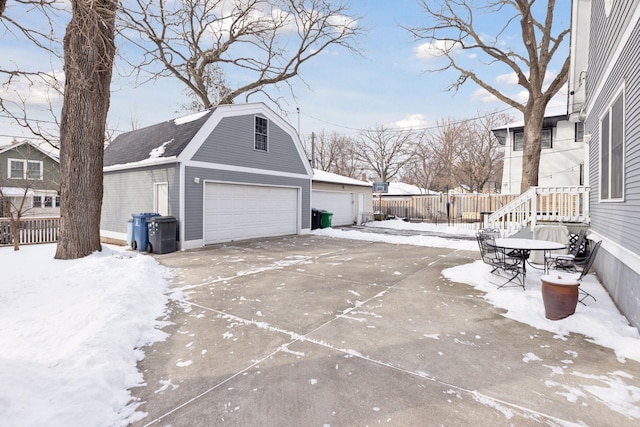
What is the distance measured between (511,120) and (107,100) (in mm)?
37369

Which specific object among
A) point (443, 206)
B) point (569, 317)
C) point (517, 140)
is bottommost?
point (569, 317)

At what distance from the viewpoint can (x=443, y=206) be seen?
21.1 m

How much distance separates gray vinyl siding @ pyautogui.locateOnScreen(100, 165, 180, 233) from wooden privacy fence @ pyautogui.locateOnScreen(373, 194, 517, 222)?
15673mm

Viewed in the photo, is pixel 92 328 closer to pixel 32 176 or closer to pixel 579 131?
pixel 579 131

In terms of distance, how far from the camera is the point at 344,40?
16.4 metres

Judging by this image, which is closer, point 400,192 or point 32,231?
point 32,231

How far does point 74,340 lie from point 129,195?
384 inches

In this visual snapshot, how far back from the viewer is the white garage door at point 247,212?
1080 centimetres

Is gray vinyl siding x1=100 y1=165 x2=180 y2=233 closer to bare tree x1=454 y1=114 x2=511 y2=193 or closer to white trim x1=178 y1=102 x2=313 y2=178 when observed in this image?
white trim x1=178 y1=102 x2=313 y2=178

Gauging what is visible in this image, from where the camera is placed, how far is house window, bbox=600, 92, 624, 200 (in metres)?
4.70

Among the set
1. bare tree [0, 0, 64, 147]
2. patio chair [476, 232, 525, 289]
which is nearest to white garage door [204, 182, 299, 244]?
bare tree [0, 0, 64, 147]

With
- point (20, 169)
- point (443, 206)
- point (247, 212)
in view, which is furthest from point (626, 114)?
point (20, 169)

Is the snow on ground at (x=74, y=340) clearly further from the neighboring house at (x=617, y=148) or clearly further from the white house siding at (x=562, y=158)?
the white house siding at (x=562, y=158)

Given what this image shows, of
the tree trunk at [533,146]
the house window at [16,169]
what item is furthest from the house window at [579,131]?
the house window at [16,169]
